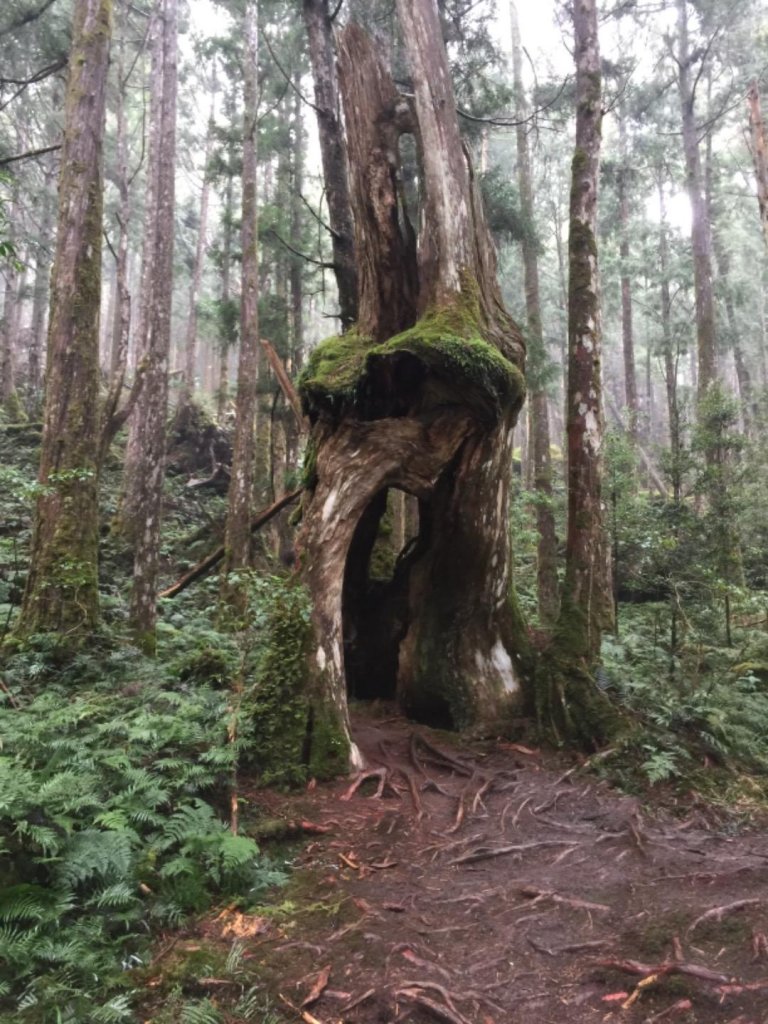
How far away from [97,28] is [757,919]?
390 inches

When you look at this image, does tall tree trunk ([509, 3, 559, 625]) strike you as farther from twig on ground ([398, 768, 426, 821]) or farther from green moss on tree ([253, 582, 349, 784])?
green moss on tree ([253, 582, 349, 784])

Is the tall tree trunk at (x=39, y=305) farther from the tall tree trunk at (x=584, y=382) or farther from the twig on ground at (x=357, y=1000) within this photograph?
the twig on ground at (x=357, y=1000)

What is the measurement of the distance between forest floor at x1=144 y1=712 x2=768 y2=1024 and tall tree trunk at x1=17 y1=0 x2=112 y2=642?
128 inches

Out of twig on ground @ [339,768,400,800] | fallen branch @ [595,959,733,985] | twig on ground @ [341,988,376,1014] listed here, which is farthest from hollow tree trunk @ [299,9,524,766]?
fallen branch @ [595,959,733,985]

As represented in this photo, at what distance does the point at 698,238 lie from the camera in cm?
1894

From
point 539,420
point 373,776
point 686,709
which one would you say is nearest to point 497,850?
point 373,776

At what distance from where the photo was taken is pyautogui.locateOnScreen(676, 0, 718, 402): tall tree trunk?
1683 centimetres

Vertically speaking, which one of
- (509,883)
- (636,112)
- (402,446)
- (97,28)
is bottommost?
(509,883)

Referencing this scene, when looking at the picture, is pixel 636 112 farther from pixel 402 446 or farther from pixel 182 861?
pixel 182 861

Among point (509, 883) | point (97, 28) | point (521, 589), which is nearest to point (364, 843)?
point (509, 883)

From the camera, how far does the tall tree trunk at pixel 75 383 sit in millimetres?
6715

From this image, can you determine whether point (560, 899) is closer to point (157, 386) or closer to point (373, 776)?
point (373, 776)

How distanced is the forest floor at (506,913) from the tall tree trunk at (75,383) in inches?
128

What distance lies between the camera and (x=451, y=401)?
6.40m
